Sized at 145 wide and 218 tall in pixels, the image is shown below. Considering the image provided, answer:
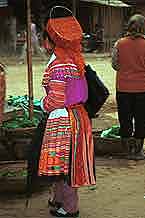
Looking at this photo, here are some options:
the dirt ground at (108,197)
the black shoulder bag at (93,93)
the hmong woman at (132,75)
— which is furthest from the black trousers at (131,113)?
the black shoulder bag at (93,93)

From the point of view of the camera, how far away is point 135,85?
595 cm

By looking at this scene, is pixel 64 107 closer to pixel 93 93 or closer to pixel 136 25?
pixel 93 93

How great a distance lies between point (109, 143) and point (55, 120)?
2514 millimetres

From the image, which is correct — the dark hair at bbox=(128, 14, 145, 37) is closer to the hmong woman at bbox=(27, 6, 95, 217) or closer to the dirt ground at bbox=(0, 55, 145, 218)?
the dirt ground at bbox=(0, 55, 145, 218)

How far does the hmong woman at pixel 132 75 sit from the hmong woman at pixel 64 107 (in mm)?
1957

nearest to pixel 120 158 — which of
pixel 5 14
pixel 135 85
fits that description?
pixel 135 85

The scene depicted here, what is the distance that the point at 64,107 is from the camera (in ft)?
13.1

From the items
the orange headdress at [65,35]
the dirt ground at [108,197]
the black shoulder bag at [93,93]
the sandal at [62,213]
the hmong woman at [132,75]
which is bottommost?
the dirt ground at [108,197]

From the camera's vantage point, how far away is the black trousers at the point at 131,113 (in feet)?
19.7

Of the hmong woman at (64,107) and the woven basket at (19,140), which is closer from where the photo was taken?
the hmong woman at (64,107)

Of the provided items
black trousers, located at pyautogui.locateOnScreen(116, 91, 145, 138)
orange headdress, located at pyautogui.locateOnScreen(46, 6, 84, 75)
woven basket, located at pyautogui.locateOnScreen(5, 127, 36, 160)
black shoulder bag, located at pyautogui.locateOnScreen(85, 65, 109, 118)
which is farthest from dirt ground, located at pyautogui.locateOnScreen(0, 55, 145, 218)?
orange headdress, located at pyautogui.locateOnScreen(46, 6, 84, 75)

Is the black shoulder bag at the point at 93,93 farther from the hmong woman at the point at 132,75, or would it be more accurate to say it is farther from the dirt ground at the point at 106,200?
the hmong woman at the point at 132,75

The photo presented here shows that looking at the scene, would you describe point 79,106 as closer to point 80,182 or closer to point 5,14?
point 80,182

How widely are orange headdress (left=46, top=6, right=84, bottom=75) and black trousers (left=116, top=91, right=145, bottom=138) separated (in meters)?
2.04
